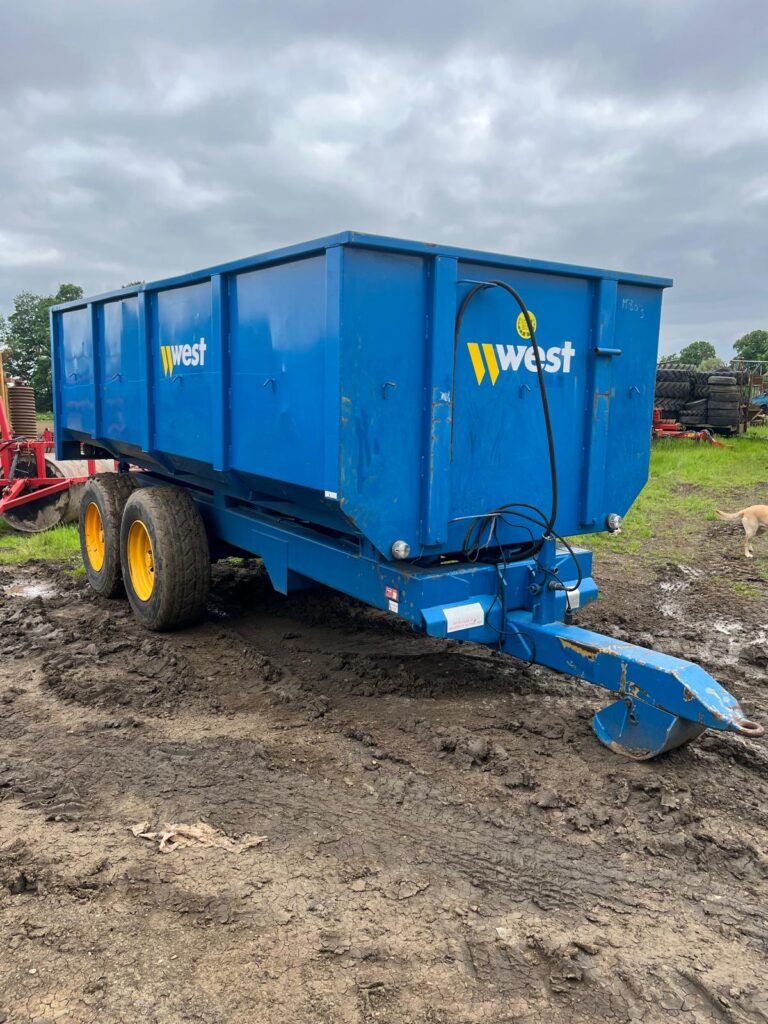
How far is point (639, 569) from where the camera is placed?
813 centimetres

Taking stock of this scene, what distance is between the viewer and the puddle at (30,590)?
711 centimetres

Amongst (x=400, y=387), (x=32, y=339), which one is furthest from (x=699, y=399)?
(x=32, y=339)

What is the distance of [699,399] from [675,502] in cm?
983

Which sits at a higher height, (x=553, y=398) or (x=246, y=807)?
(x=553, y=398)

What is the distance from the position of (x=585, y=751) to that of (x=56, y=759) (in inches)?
103

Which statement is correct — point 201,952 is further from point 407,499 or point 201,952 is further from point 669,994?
point 407,499

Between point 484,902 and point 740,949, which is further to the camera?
point 484,902

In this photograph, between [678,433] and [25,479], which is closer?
[25,479]

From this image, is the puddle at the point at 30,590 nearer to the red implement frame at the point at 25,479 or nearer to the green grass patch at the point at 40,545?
the green grass patch at the point at 40,545

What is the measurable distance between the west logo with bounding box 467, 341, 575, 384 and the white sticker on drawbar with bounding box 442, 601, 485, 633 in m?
1.18

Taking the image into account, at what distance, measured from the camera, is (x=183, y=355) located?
529 centimetres

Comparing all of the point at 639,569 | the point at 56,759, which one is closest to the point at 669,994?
the point at 56,759

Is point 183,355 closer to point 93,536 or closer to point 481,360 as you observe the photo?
point 481,360

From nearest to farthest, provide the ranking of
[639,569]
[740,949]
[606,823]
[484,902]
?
[740,949]
[484,902]
[606,823]
[639,569]
